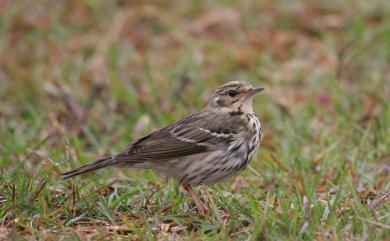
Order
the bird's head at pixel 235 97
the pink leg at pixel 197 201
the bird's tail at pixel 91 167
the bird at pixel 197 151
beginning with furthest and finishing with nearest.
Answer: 1. the bird's head at pixel 235 97
2. the bird at pixel 197 151
3. the bird's tail at pixel 91 167
4. the pink leg at pixel 197 201

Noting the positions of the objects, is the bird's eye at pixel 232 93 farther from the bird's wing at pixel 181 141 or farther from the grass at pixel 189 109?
the grass at pixel 189 109

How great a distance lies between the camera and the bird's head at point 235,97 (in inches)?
292

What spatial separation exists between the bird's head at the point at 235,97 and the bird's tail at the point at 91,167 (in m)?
1.29

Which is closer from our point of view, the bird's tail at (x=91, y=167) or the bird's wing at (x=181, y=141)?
the bird's tail at (x=91, y=167)

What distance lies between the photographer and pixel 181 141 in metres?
7.03

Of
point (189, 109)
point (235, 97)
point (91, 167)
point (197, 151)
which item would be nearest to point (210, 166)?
point (197, 151)

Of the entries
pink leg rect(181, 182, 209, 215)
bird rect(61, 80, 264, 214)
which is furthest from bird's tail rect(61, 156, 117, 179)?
pink leg rect(181, 182, 209, 215)

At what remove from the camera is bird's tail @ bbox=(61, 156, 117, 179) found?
257 inches

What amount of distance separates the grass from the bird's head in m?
0.70

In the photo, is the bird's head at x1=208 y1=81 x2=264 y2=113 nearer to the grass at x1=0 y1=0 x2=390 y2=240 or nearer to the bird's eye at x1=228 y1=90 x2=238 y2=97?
Result: the bird's eye at x1=228 y1=90 x2=238 y2=97

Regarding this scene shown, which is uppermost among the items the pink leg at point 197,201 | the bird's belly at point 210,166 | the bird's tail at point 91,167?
the bird's tail at point 91,167

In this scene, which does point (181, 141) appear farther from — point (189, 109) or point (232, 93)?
point (189, 109)

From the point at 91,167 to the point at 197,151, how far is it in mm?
950

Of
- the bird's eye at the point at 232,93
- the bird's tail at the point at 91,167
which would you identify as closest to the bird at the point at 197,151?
the bird's tail at the point at 91,167
